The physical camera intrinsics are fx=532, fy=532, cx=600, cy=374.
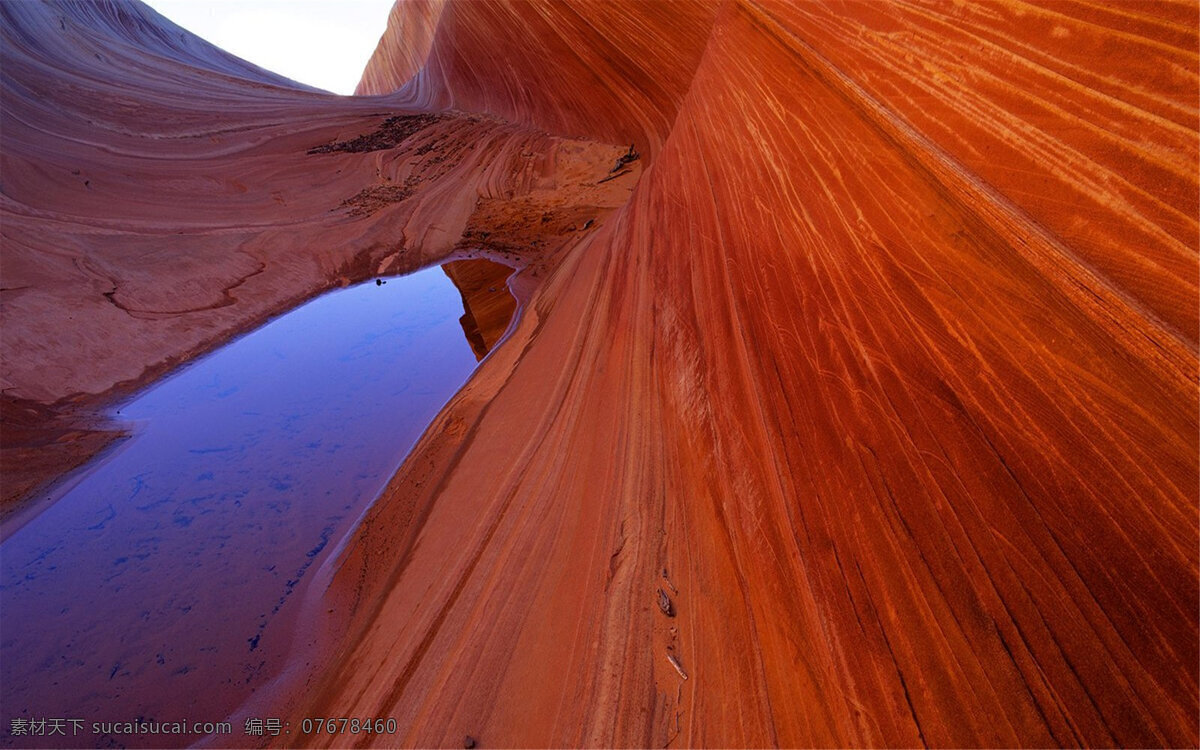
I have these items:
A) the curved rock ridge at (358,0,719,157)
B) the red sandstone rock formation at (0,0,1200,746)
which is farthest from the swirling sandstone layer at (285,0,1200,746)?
the curved rock ridge at (358,0,719,157)

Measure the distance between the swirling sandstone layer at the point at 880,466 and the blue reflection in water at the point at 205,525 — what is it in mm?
406

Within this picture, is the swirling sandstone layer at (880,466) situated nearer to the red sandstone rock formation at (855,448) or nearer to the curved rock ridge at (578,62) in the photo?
the red sandstone rock formation at (855,448)

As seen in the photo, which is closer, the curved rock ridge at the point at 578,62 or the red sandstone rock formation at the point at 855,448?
the red sandstone rock formation at the point at 855,448

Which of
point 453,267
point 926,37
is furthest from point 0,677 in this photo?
point 453,267

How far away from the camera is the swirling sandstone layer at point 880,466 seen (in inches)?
37.2

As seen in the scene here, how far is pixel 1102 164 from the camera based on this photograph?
1080mm

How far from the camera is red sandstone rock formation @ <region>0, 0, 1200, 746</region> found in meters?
0.95

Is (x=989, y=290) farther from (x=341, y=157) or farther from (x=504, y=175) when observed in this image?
(x=341, y=157)

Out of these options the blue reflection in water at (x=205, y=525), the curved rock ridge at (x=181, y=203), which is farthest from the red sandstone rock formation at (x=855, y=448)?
the curved rock ridge at (x=181, y=203)

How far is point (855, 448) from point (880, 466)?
0.08 m

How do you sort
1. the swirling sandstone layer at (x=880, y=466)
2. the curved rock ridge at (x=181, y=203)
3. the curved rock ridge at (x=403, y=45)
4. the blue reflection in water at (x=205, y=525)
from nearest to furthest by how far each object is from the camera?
the swirling sandstone layer at (x=880, y=466)
the blue reflection in water at (x=205, y=525)
the curved rock ridge at (x=181, y=203)
the curved rock ridge at (x=403, y=45)

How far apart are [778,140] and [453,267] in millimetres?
4209

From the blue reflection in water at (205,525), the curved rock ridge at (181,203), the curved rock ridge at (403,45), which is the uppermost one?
the curved rock ridge at (403,45)

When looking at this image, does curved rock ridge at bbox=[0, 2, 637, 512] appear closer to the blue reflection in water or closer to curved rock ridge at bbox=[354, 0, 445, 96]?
the blue reflection in water
